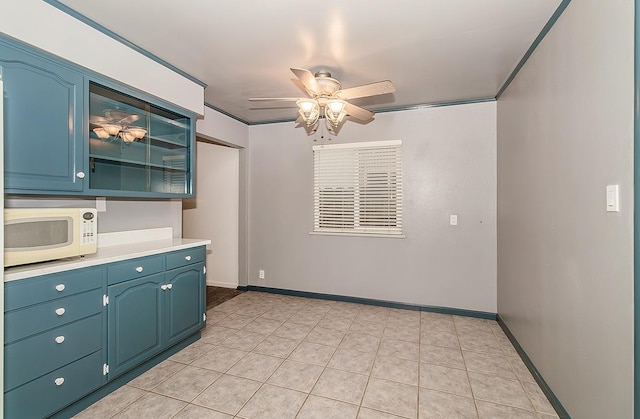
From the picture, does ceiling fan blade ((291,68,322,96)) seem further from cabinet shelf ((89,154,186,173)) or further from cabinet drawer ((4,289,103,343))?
cabinet drawer ((4,289,103,343))

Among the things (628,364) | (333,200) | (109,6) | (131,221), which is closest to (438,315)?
(333,200)

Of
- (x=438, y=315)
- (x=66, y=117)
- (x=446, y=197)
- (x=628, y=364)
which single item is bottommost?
(x=438, y=315)

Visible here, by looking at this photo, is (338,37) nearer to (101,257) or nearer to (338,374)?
(101,257)

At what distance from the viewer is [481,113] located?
133 inches

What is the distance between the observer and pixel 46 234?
5.70ft

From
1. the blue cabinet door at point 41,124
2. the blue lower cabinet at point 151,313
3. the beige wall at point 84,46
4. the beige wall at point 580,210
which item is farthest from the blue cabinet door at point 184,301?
the beige wall at point 580,210

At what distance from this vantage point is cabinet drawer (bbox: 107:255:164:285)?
6.68ft

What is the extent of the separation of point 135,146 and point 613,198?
307 cm

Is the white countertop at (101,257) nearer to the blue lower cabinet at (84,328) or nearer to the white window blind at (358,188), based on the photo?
the blue lower cabinet at (84,328)

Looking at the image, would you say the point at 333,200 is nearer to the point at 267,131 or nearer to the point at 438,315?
the point at 267,131

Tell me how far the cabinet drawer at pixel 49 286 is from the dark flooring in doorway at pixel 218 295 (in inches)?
79.2

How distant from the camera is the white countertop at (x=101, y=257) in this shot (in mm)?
1591

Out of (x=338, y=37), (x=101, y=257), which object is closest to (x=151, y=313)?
(x=101, y=257)

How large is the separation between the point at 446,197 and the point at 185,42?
120 inches
